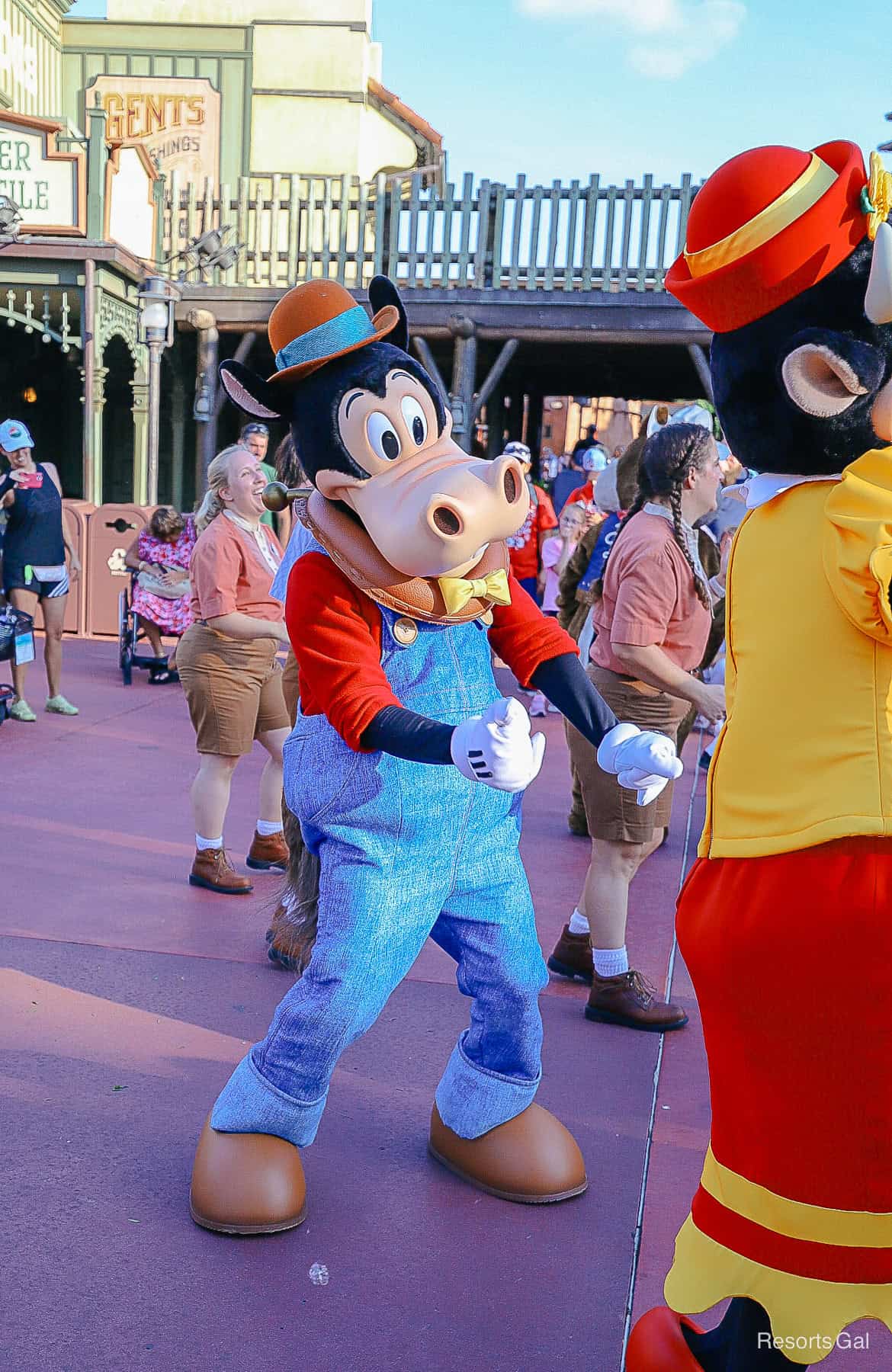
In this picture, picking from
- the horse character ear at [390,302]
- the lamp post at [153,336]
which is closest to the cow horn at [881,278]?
the horse character ear at [390,302]

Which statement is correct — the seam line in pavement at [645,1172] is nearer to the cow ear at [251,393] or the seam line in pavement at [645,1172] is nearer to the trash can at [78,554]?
the cow ear at [251,393]

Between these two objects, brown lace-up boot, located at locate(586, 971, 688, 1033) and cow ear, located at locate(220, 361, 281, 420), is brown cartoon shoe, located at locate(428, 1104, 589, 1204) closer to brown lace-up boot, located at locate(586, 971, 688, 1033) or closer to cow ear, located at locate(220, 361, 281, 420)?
brown lace-up boot, located at locate(586, 971, 688, 1033)

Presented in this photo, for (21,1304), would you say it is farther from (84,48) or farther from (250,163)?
(84,48)

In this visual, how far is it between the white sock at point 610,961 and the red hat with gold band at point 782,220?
7.83ft

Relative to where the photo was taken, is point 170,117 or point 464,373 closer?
point 464,373

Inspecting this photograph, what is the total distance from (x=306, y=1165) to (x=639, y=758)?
1466 millimetres

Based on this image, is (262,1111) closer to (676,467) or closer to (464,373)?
(676,467)

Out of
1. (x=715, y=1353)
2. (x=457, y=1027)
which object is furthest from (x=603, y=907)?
(x=715, y=1353)

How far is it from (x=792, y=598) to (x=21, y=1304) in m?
1.91

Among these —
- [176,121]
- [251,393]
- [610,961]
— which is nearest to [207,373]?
[176,121]

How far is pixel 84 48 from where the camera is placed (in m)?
20.5

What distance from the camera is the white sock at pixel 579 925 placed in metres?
4.29

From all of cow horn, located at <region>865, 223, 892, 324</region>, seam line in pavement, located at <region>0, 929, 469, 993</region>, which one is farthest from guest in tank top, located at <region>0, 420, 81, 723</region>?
cow horn, located at <region>865, 223, 892, 324</region>

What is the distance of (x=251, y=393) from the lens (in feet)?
8.90
